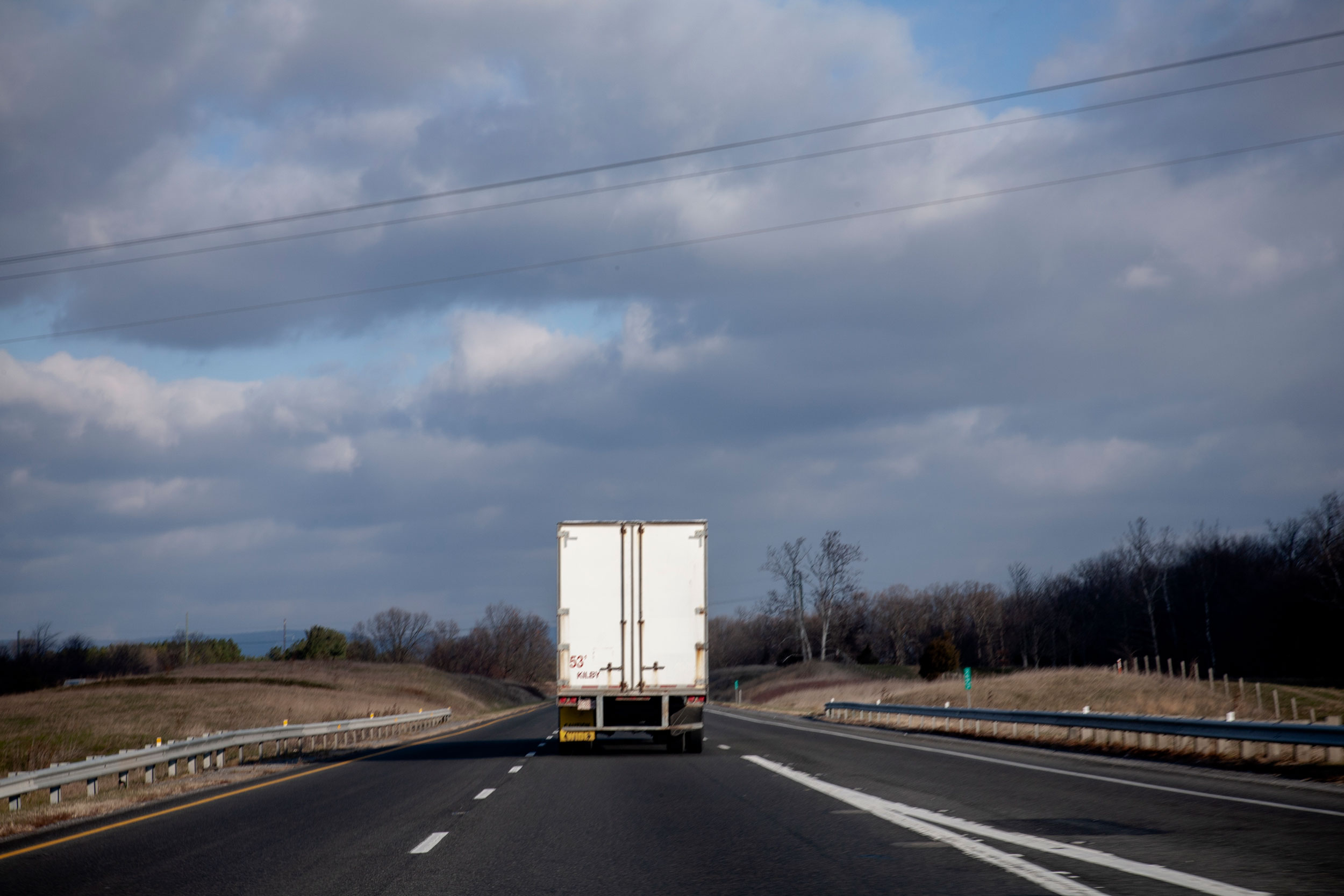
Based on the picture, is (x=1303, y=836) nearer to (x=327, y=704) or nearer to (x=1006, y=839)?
(x=1006, y=839)

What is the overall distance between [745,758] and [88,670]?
133848 mm

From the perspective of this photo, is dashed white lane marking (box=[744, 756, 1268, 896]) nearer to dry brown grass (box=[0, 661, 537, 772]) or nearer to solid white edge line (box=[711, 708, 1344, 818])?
solid white edge line (box=[711, 708, 1344, 818])

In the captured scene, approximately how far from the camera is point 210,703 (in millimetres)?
64438

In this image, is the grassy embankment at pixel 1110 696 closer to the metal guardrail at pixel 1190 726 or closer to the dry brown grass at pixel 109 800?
the metal guardrail at pixel 1190 726

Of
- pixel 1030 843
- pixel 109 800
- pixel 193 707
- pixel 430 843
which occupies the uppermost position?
pixel 1030 843

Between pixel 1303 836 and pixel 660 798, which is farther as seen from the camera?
pixel 660 798

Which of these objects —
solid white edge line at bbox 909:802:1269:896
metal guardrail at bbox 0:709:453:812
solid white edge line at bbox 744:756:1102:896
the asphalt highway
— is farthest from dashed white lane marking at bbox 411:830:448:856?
metal guardrail at bbox 0:709:453:812

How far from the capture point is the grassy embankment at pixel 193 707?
19219mm

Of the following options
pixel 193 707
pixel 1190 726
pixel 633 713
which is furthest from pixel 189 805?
pixel 193 707

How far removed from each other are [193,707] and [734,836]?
57632 millimetres

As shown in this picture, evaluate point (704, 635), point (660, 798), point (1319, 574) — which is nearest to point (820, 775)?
point (660, 798)

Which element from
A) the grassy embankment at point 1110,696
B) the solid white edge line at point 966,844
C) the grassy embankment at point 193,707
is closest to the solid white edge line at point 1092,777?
the solid white edge line at point 966,844

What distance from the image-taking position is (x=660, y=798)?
14234 mm

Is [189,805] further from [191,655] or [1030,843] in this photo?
[191,655]
